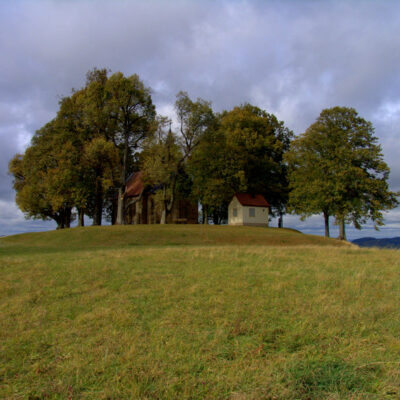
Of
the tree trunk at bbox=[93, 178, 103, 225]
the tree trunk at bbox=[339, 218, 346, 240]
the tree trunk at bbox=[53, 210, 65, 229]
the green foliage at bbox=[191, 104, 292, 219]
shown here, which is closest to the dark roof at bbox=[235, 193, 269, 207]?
the green foliage at bbox=[191, 104, 292, 219]

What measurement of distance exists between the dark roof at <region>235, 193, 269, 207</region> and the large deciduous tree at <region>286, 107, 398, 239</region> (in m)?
6.08

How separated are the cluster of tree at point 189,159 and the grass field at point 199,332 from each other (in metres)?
25.1

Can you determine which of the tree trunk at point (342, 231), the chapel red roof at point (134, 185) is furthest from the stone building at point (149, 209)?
the tree trunk at point (342, 231)

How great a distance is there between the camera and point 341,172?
34.8 metres

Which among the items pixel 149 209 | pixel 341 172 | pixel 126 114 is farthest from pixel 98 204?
pixel 341 172

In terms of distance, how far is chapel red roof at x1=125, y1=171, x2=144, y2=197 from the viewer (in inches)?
1940

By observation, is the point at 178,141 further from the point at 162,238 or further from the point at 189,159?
the point at 162,238

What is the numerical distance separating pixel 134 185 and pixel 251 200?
59.9 ft

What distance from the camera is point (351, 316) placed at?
7527 mm

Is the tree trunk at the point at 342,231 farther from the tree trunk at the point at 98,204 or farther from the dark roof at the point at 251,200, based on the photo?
the tree trunk at the point at 98,204

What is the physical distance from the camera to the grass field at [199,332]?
4.84 meters

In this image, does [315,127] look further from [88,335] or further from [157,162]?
[88,335]

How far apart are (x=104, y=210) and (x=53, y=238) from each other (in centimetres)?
2034

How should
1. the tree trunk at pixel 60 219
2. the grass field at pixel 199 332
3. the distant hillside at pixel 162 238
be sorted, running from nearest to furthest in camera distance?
1. the grass field at pixel 199 332
2. the distant hillside at pixel 162 238
3. the tree trunk at pixel 60 219
